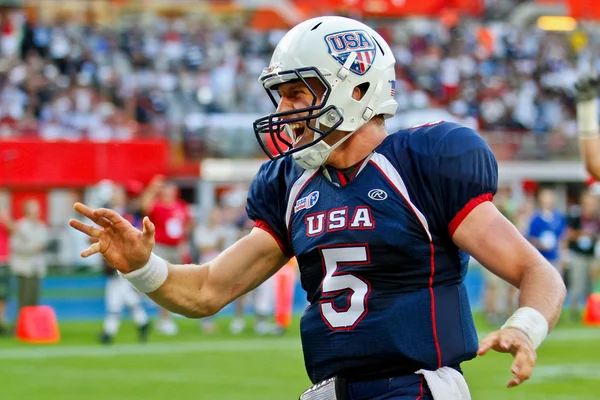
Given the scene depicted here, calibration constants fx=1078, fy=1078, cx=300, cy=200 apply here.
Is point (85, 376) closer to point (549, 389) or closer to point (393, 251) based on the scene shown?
point (549, 389)

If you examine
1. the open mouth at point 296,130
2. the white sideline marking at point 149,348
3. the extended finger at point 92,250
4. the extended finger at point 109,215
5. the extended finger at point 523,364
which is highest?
the open mouth at point 296,130

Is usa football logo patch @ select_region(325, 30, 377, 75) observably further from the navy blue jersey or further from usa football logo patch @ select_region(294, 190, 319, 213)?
usa football logo patch @ select_region(294, 190, 319, 213)

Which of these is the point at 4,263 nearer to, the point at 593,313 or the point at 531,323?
the point at 593,313

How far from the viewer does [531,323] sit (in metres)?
2.85

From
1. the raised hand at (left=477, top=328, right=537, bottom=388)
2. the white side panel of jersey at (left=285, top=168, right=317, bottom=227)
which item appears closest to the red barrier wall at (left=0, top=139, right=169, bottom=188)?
the white side panel of jersey at (left=285, top=168, right=317, bottom=227)

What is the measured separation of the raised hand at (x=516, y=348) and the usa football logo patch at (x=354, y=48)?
3.57 feet

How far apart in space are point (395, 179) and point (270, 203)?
55 centimetres

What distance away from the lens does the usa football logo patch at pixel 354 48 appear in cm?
345

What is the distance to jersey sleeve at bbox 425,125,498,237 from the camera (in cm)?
315

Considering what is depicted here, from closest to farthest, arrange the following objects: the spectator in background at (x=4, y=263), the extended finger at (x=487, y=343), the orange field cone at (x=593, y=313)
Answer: the extended finger at (x=487, y=343) → the spectator in background at (x=4, y=263) → the orange field cone at (x=593, y=313)

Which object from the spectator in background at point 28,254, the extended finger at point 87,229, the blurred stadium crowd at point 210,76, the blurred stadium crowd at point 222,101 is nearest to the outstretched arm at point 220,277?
the extended finger at point 87,229

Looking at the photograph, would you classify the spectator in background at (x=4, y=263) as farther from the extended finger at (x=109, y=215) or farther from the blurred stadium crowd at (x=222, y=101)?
the extended finger at (x=109, y=215)

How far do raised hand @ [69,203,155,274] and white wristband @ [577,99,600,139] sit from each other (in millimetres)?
2916

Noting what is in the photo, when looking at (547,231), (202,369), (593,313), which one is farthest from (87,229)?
(593,313)
